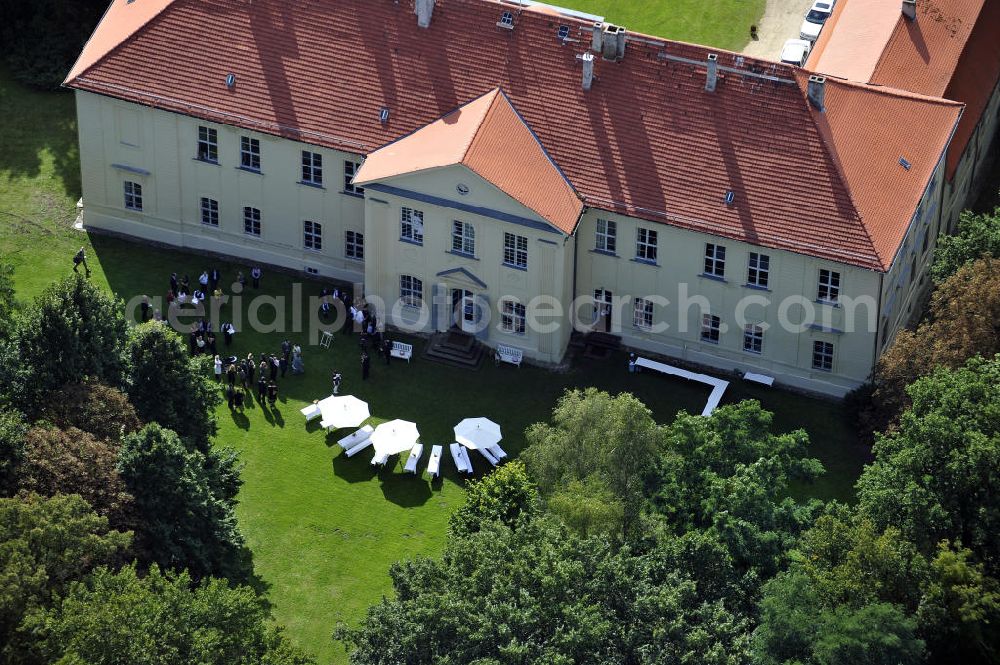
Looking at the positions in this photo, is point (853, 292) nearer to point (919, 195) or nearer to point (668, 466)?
point (919, 195)

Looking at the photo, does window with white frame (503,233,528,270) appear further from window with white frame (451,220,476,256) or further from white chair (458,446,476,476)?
white chair (458,446,476,476)

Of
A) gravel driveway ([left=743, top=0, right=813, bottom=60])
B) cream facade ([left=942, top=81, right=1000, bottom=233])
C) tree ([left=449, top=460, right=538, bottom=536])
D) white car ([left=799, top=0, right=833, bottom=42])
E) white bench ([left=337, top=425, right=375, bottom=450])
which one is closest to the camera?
tree ([left=449, top=460, right=538, bottom=536])

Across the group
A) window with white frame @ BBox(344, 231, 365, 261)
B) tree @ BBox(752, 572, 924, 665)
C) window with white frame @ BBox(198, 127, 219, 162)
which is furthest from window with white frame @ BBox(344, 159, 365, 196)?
tree @ BBox(752, 572, 924, 665)

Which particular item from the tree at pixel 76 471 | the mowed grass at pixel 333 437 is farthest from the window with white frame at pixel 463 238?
the tree at pixel 76 471

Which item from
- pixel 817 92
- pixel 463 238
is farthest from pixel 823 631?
pixel 463 238

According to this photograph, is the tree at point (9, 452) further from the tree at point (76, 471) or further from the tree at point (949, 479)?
the tree at point (949, 479)

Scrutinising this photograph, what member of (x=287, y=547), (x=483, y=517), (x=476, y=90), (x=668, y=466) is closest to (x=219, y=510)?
(x=287, y=547)
